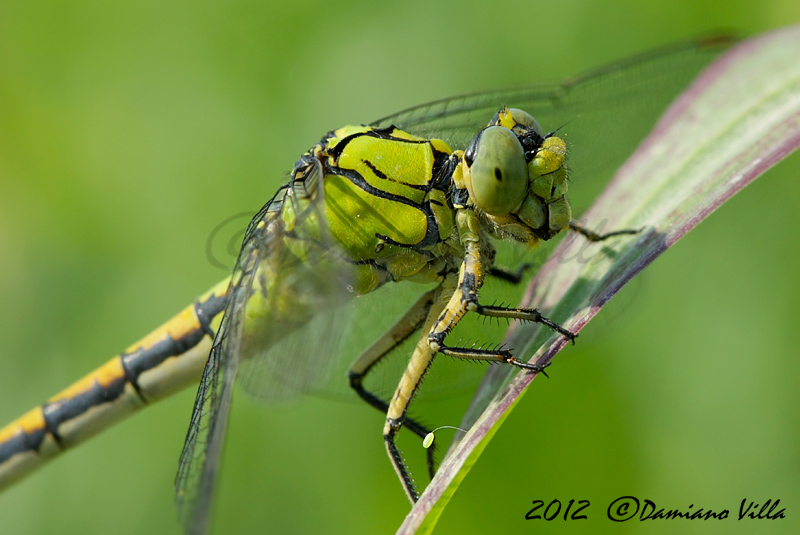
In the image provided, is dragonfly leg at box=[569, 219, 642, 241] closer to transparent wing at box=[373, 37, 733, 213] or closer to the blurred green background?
the blurred green background

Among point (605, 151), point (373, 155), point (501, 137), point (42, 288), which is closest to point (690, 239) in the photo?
point (605, 151)

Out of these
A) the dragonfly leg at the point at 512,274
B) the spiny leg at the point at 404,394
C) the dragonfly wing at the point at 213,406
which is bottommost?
the spiny leg at the point at 404,394

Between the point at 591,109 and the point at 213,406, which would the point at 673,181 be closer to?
the point at 591,109

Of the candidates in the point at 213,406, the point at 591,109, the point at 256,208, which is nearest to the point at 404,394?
the point at 213,406

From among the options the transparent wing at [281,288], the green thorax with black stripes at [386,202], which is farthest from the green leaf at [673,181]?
the transparent wing at [281,288]

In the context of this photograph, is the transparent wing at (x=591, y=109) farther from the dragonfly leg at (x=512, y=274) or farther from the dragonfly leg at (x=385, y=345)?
the dragonfly leg at (x=385, y=345)

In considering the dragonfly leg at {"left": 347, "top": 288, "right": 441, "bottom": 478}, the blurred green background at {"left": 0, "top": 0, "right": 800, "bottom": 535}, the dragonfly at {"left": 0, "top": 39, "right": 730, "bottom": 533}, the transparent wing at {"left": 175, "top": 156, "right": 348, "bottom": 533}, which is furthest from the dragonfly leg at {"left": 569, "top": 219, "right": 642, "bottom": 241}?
the transparent wing at {"left": 175, "top": 156, "right": 348, "bottom": 533}
